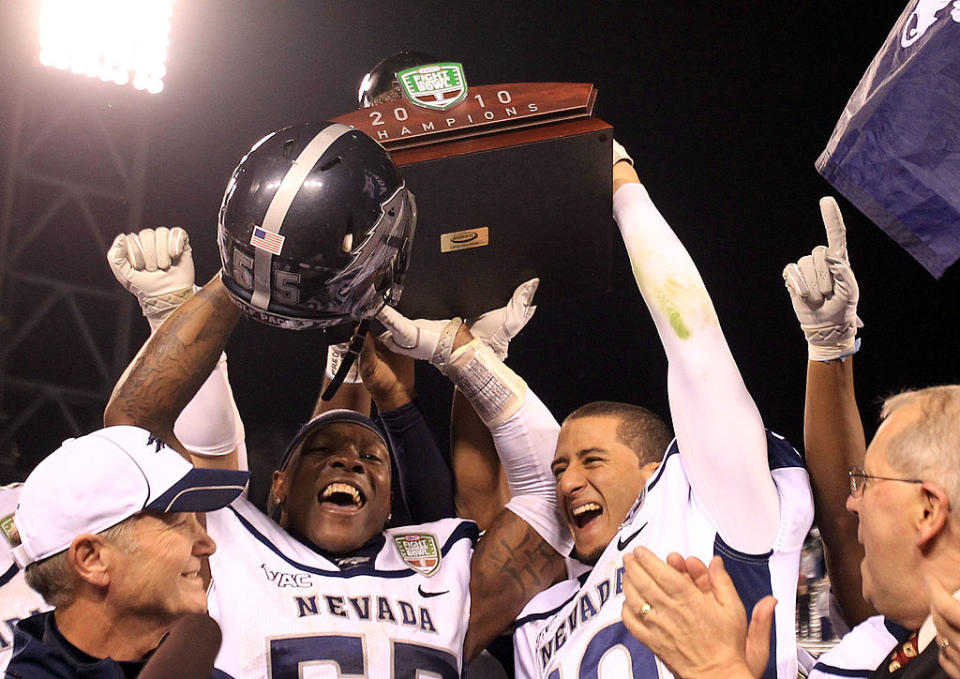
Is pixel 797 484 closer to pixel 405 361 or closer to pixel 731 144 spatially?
pixel 405 361

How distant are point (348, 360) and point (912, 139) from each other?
0.98 m

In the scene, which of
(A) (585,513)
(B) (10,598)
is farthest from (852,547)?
(B) (10,598)

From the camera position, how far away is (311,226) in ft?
4.45

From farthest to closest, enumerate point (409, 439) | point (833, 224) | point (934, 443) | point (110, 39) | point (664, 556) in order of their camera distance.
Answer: point (110, 39)
point (409, 439)
point (833, 224)
point (664, 556)
point (934, 443)

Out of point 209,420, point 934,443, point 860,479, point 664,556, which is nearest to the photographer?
point 934,443

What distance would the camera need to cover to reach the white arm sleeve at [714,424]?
1.50 m

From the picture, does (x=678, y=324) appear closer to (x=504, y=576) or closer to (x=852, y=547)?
(x=852, y=547)

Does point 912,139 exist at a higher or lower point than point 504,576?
higher

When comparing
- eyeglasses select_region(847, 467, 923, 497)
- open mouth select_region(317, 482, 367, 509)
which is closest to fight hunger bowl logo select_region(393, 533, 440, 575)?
open mouth select_region(317, 482, 367, 509)

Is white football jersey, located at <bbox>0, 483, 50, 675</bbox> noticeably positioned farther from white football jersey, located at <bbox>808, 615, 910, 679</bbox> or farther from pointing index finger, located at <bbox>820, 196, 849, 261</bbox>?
pointing index finger, located at <bbox>820, 196, 849, 261</bbox>

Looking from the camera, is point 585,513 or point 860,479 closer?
point 860,479

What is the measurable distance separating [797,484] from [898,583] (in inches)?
15.0

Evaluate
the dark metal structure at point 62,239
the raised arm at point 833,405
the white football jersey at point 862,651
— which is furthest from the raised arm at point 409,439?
the dark metal structure at point 62,239

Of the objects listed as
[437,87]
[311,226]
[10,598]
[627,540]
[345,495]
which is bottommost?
[10,598]
